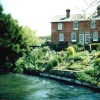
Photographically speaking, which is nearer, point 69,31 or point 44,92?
point 44,92

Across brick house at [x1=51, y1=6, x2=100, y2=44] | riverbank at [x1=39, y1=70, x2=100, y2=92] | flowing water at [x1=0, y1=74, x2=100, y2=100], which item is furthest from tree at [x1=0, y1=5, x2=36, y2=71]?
brick house at [x1=51, y1=6, x2=100, y2=44]

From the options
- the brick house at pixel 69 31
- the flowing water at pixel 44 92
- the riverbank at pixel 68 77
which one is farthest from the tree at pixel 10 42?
the brick house at pixel 69 31

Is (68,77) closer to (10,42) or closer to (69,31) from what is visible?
(10,42)

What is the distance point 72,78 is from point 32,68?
347 inches

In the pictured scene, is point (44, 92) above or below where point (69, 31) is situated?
below

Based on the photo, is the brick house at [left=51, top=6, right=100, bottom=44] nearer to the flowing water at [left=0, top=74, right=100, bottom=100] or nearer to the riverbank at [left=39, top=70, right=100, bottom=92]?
the riverbank at [left=39, top=70, right=100, bottom=92]

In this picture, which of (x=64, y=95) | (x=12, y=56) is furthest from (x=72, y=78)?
(x=12, y=56)

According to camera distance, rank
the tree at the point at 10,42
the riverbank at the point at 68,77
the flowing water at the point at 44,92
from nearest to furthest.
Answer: the flowing water at the point at 44,92 → the riverbank at the point at 68,77 → the tree at the point at 10,42

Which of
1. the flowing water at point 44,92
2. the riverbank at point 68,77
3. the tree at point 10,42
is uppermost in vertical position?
the tree at point 10,42

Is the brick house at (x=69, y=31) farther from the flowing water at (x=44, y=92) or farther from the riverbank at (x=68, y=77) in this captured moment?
the flowing water at (x=44, y=92)

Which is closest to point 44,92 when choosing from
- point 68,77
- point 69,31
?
point 68,77

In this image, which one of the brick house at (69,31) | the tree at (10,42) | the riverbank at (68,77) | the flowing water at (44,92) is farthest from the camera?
the brick house at (69,31)

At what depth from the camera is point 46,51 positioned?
39125 millimetres

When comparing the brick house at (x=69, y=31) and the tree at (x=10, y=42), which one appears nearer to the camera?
the tree at (x=10, y=42)
